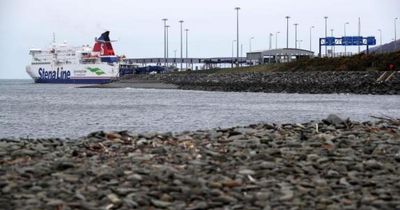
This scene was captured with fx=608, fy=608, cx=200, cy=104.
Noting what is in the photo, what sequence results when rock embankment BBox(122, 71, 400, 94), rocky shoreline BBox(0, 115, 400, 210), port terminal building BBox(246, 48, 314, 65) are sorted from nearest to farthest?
rocky shoreline BBox(0, 115, 400, 210) → rock embankment BBox(122, 71, 400, 94) → port terminal building BBox(246, 48, 314, 65)

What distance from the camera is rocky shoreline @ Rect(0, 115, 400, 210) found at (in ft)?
24.0

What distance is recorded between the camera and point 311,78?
6506 cm

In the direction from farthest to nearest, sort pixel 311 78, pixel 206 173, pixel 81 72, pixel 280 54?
pixel 81 72, pixel 280 54, pixel 311 78, pixel 206 173

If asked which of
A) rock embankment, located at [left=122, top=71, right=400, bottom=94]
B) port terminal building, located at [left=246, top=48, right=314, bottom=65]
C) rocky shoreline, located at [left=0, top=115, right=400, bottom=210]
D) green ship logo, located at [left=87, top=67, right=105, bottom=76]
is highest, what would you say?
port terminal building, located at [left=246, top=48, right=314, bottom=65]

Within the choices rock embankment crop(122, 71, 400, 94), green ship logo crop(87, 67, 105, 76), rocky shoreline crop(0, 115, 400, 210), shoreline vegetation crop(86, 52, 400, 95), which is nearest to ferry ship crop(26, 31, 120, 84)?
green ship logo crop(87, 67, 105, 76)

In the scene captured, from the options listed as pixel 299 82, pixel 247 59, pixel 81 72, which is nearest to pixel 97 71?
pixel 81 72

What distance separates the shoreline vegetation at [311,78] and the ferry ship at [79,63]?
2798 centimetres

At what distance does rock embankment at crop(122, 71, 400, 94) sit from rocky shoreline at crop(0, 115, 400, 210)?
141ft

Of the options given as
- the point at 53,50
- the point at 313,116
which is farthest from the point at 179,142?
the point at 53,50

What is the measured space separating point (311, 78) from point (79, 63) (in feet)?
204

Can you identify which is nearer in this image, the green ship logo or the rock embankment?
the rock embankment

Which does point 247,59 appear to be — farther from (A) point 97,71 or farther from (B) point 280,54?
(A) point 97,71

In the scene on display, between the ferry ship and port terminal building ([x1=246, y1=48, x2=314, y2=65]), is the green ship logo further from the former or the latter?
port terminal building ([x1=246, y1=48, x2=314, y2=65])

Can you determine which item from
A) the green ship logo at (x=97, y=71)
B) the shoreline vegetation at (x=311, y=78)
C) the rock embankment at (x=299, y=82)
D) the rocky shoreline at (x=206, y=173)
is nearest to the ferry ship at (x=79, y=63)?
the green ship logo at (x=97, y=71)
